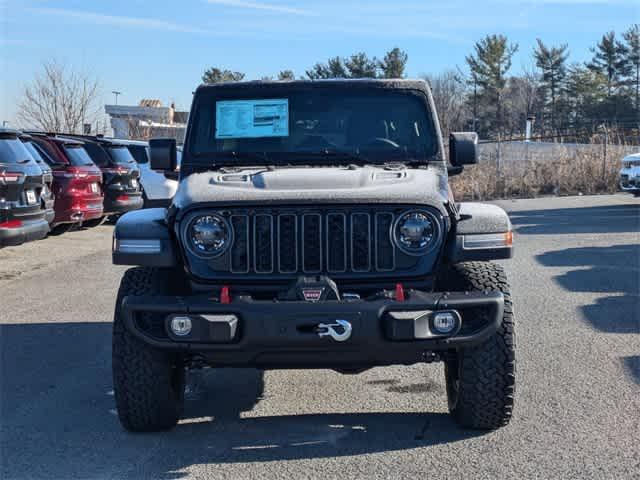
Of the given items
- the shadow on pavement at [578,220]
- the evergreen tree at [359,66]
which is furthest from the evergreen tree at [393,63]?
the shadow on pavement at [578,220]

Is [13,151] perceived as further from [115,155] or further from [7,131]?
[115,155]

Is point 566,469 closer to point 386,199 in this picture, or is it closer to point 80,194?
point 386,199

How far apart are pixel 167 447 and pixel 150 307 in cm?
84

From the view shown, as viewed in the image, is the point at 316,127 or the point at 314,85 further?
the point at 314,85

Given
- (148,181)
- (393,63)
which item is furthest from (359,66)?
(148,181)

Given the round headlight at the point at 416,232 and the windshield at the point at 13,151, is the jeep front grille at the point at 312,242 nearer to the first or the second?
the round headlight at the point at 416,232

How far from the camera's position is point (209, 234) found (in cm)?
508

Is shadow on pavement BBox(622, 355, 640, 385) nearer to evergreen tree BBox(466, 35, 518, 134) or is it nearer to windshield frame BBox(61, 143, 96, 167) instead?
windshield frame BBox(61, 143, 96, 167)

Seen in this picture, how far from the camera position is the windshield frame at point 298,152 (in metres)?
6.09

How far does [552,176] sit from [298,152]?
944 inches

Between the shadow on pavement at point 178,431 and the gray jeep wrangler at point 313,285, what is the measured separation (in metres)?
0.21

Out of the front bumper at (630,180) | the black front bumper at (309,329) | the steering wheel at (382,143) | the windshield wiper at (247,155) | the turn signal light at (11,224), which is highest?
the steering wheel at (382,143)

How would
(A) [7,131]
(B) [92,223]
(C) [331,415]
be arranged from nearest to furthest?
(C) [331,415]
(A) [7,131]
(B) [92,223]

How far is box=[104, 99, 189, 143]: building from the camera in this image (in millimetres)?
43250
